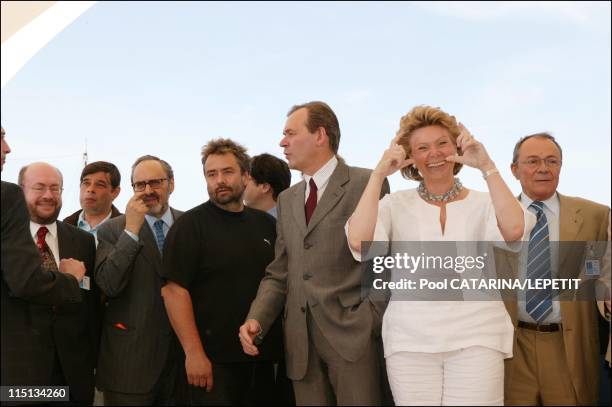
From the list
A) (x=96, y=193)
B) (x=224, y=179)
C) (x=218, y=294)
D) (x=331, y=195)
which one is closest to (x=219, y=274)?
(x=218, y=294)

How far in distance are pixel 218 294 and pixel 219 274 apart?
97 mm

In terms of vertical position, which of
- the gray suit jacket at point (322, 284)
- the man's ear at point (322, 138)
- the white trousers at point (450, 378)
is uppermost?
the man's ear at point (322, 138)

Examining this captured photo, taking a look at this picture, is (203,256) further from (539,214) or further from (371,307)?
(539,214)

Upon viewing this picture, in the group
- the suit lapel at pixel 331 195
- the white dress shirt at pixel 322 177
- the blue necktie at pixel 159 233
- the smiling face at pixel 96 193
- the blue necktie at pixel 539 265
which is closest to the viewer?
the suit lapel at pixel 331 195

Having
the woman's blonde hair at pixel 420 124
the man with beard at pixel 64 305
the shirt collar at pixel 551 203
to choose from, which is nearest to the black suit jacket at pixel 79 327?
the man with beard at pixel 64 305

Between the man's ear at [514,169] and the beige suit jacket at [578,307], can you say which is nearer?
the beige suit jacket at [578,307]

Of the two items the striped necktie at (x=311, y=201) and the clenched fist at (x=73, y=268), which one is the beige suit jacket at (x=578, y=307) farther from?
the clenched fist at (x=73, y=268)

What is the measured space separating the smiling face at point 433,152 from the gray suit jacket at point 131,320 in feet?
4.83

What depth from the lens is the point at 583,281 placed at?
10.9 feet

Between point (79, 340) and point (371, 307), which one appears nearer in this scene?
point (371, 307)

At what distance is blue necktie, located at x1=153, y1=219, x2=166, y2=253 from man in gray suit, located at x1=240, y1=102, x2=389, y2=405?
85 cm

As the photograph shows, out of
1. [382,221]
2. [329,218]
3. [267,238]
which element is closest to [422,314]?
[382,221]

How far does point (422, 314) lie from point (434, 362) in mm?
178

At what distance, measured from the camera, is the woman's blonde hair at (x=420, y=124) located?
2.68 meters
